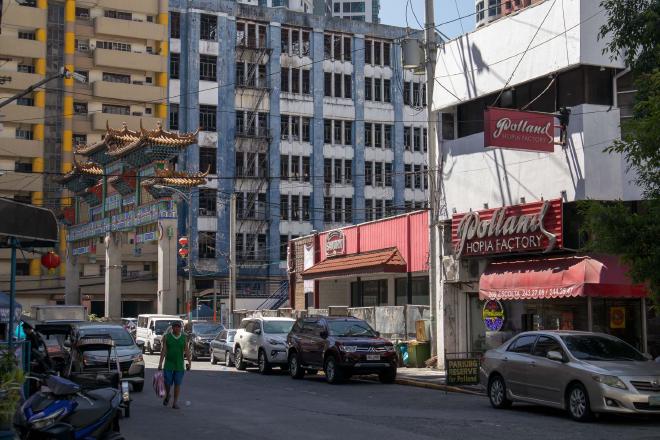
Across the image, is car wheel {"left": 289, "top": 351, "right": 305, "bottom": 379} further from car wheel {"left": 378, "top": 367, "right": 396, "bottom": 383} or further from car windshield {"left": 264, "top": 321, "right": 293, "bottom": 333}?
car windshield {"left": 264, "top": 321, "right": 293, "bottom": 333}

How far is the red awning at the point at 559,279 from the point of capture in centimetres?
2288

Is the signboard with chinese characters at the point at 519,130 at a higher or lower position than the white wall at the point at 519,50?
lower

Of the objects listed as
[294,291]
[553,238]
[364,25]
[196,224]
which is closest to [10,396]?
[553,238]

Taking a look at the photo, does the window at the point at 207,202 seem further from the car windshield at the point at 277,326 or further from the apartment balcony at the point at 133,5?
the car windshield at the point at 277,326

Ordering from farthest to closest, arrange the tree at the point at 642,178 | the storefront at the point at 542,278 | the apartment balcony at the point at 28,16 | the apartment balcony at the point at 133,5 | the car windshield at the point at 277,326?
1. the apartment balcony at the point at 133,5
2. the apartment balcony at the point at 28,16
3. the car windshield at the point at 277,326
4. the storefront at the point at 542,278
5. the tree at the point at 642,178

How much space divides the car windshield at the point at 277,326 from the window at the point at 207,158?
40769 mm

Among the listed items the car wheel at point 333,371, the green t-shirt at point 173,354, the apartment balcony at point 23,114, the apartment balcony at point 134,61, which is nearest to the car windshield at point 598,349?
the green t-shirt at point 173,354

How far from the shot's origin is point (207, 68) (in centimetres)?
7106

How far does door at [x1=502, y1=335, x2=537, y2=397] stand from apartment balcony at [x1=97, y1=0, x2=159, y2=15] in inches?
2465

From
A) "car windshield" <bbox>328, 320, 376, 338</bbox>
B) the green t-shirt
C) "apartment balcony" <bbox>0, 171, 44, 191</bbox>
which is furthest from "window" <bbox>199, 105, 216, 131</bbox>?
the green t-shirt

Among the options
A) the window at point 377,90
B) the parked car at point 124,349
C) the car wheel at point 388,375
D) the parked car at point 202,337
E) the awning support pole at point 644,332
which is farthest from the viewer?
the window at point 377,90

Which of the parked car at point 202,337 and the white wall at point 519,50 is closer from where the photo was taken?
the white wall at point 519,50

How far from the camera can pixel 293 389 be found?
23.8m

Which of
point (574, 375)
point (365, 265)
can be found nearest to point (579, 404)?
point (574, 375)
